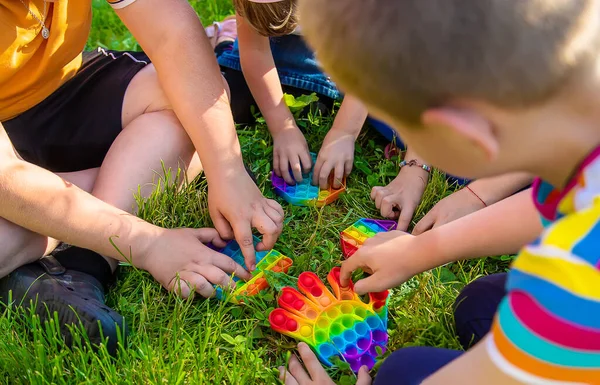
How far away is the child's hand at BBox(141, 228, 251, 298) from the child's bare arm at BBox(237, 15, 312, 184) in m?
0.36

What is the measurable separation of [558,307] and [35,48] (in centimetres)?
126

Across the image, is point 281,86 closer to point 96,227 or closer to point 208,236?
point 208,236

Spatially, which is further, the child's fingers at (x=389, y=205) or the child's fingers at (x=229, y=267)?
the child's fingers at (x=389, y=205)

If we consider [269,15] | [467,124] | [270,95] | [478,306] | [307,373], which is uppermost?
[467,124]

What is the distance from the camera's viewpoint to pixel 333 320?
119 cm

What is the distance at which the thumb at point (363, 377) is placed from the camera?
1067mm

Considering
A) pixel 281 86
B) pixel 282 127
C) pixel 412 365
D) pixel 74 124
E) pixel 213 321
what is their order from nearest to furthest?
pixel 412 365 < pixel 213 321 < pixel 74 124 < pixel 282 127 < pixel 281 86

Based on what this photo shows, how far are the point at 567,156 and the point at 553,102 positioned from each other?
0.25 ft

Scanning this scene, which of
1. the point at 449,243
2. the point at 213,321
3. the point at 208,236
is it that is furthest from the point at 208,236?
the point at 449,243

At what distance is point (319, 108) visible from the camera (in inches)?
69.1

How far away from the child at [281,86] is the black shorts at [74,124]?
335 mm

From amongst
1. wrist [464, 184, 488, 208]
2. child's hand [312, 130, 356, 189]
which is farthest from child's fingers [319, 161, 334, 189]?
wrist [464, 184, 488, 208]

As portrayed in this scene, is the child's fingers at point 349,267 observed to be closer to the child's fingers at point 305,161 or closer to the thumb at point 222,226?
the thumb at point 222,226

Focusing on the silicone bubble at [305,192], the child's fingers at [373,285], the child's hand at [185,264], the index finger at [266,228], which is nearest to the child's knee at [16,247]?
the child's hand at [185,264]
